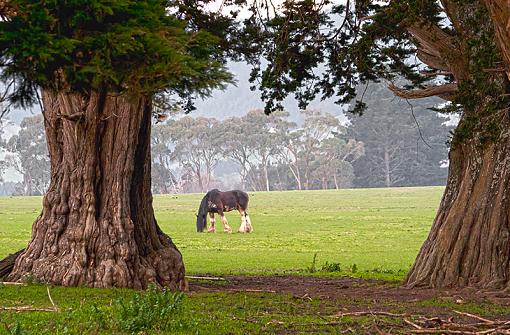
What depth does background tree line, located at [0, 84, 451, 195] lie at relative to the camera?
8950 cm

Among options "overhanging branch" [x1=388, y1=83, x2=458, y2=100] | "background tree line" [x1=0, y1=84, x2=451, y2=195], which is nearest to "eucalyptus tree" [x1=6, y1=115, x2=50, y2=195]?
"background tree line" [x1=0, y1=84, x2=451, y2=195]

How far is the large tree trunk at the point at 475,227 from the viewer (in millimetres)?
13984

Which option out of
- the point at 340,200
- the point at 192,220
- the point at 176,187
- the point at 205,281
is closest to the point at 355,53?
the point at 205,281

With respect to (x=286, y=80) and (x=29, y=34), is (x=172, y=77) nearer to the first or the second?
(x=29, y=34)

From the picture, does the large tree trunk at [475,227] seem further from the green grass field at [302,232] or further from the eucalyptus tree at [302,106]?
the green grass field at [302,232]

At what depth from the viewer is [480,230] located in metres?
14.2

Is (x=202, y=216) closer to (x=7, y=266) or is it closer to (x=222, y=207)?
(x=222, y=207)

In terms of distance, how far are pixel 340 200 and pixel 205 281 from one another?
4965 cm

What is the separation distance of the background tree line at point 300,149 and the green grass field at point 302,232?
1729 centimetres

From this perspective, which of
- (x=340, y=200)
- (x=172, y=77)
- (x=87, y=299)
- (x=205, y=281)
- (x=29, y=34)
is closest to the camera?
(x=29, y=34)

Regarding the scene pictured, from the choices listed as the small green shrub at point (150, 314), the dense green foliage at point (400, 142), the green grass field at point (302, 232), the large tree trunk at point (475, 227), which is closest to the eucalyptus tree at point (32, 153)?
the green grass field at point (302, 232)

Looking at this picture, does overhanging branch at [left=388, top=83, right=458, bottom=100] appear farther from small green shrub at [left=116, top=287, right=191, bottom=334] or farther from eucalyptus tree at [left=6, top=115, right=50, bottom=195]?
eucalyptus tree at [left=6, top=115, right=50, bottom=195]

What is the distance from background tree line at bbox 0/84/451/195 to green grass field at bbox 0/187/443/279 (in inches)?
681

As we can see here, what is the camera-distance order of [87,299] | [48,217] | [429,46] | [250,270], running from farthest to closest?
[250,270] → [429,46] → [48,217] → [87,299]
